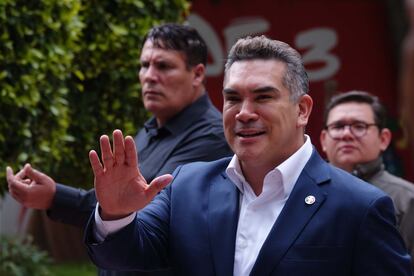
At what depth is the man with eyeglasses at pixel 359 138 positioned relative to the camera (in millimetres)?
4848

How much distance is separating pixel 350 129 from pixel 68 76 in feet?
5.90

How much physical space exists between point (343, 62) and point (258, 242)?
816 centimetres

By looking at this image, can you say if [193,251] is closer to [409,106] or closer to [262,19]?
[409,106]

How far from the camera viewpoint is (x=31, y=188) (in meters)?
4.16

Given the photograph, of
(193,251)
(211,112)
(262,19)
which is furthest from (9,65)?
(262,19)

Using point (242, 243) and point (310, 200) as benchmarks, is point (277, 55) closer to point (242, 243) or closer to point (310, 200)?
point (310, 200)

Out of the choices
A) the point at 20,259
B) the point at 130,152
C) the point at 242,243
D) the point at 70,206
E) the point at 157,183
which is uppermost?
the point at 130,152

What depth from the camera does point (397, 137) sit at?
10766 millimetres

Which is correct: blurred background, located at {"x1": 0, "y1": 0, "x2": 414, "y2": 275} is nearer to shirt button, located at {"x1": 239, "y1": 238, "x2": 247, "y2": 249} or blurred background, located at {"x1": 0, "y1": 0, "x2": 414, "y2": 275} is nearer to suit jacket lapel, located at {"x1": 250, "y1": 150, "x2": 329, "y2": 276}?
suit jacket lapel, located at {"x1": 250, "y1": 150, "x2": 329, "y2": 276}

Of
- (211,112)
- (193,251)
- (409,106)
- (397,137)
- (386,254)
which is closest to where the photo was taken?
(409,106)

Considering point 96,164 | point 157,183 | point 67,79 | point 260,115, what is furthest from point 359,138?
point 96,164

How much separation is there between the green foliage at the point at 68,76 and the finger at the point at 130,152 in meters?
2.27

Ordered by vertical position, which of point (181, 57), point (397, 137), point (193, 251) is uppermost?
point (181, 57)

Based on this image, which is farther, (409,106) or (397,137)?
(397,137)
